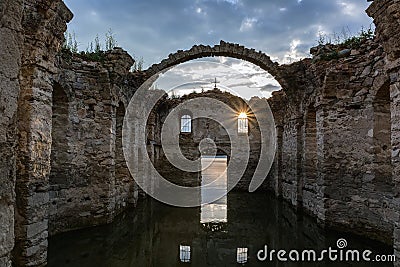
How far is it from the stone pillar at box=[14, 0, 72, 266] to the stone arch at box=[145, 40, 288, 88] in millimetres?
5409

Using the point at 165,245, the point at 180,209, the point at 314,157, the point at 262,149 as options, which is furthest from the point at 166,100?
the point at 165,245

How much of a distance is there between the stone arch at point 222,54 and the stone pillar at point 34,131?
541 centimetres

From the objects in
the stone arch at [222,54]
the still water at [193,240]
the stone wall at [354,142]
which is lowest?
the still water at [193,240]

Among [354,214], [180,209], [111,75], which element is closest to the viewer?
[354,214]

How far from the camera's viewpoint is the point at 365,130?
690 centimetres

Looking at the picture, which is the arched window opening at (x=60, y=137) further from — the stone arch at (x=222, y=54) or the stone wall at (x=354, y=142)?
the stone wall at (x=354, y=142)

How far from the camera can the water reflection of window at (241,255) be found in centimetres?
562

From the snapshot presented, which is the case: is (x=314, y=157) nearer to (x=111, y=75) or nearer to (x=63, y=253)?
(x=111, y=75)

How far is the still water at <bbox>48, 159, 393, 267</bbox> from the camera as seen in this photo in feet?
18.2

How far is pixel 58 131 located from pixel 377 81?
7.30 metres

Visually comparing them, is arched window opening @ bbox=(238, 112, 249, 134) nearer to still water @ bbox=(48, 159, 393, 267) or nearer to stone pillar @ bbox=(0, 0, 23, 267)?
still water @ bbox=(48, 159, 393, 267)

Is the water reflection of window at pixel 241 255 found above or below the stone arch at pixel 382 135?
below

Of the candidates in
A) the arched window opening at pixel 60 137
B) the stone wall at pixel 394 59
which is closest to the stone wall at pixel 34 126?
the arched window opening at pixel 60 137

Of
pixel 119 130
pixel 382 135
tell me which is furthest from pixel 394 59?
pixel 119 130
